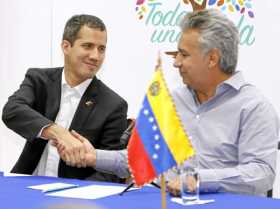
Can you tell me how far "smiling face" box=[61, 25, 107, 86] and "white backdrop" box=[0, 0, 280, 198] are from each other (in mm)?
1041

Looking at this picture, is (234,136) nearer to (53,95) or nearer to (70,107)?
(70,107)

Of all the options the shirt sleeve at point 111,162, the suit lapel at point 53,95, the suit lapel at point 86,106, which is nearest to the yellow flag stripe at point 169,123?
the shirt sleeve at point 111,162

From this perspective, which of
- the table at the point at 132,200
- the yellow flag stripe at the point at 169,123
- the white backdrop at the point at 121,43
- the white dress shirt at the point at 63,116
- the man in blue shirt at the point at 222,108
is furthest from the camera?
the white backdrop at the point at 121,43

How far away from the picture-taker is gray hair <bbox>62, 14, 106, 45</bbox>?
11.6ft

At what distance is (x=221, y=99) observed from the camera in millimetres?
2783

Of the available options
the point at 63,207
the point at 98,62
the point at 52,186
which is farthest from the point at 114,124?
the point at 63,207

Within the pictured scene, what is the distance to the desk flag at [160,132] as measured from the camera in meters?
1.73

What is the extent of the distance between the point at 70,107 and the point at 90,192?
1.20m

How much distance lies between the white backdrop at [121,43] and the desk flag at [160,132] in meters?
2.56

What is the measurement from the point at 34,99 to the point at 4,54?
192 centimetres

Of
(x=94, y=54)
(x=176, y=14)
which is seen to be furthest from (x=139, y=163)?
(x=176, y=14)

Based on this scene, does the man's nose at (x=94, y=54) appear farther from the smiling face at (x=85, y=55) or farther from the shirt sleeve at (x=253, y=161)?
the shirt sleeve at (x=253, y=161)

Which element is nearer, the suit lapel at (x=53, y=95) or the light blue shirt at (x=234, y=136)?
the light blue shirt at (x=234, y=136)

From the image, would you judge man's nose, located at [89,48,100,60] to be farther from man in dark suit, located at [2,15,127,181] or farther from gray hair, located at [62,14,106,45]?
gray hair, located at [62,14,106,45]
